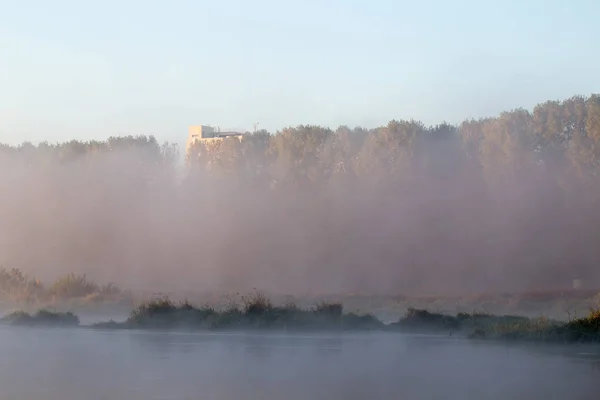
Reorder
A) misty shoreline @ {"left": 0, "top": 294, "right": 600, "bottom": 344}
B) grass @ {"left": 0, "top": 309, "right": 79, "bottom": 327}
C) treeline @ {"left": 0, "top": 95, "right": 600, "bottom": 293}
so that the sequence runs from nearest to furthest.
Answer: misty shoreline @ {"left": 0, "top": 294, "right": 600, "bottom": 344}
grass @ {"left": 0, "top": 309, "right": 79, "bottom": 327}
treeline @ {"left": 0, "top": 95, "right": 600, "bottom": 293}

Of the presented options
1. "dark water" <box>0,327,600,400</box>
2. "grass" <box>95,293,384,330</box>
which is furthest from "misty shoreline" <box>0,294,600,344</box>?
"dark water" <box>0,327,600,400</box>

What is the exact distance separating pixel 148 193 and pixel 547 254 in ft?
77.6

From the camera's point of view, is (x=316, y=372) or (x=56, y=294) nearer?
(x=316, y=372)

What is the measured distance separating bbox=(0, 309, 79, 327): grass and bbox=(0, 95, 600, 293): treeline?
17768 mm

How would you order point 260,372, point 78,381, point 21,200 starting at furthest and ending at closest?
point 21,200 < point 260,372 < point 78,381

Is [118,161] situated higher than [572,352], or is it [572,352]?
[118,161]

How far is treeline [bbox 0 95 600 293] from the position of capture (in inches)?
1554

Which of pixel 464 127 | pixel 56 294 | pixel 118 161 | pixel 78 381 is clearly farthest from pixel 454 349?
pixel 118 161

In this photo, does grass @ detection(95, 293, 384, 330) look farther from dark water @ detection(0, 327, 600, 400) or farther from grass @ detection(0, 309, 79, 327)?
dark water @ detection(0, 327, 600, 400)

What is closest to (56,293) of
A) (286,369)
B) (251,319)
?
(251,319)

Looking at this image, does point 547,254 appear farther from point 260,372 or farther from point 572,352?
point 260,372

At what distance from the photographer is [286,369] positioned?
11.8 metres

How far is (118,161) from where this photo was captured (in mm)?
50781

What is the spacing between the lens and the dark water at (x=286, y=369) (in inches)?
374
